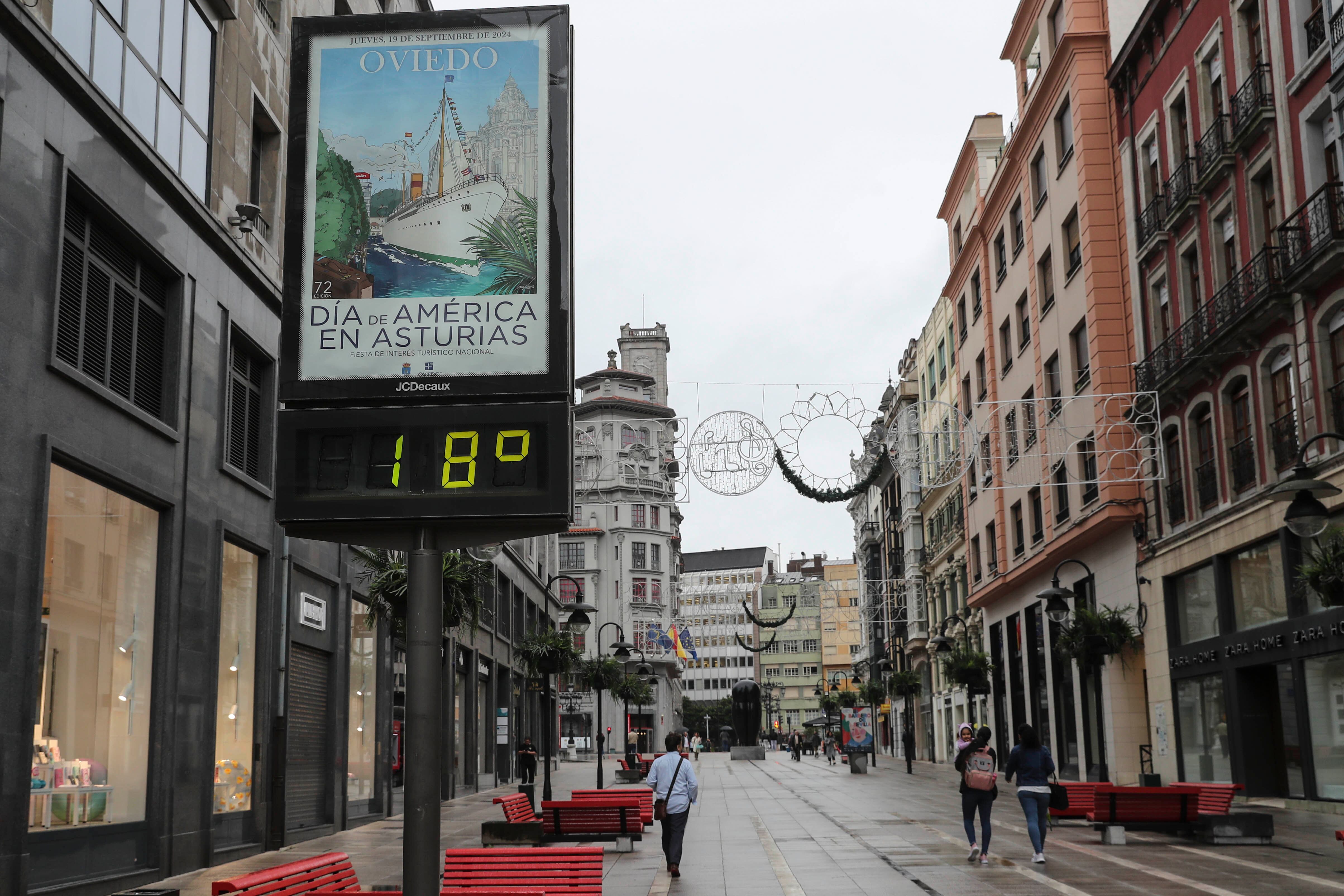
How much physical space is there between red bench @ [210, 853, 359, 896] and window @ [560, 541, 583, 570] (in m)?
106

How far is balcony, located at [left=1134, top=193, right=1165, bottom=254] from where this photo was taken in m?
32.8

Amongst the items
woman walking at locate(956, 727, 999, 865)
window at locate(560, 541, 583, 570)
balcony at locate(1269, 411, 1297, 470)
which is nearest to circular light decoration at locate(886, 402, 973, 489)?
balcony at locate(1269, 411, 1297, 470)

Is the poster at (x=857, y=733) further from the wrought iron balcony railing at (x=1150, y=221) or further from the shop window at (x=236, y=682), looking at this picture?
the shop window at (x=236, y=682)

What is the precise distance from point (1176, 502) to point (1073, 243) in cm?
1037

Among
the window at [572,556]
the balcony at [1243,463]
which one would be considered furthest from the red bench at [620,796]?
the window at [572,556]

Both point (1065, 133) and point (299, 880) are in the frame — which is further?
point (1065, 133)

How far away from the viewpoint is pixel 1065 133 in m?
40.3

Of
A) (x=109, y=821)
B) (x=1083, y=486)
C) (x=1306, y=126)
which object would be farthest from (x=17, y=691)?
(x=1083, y=486)

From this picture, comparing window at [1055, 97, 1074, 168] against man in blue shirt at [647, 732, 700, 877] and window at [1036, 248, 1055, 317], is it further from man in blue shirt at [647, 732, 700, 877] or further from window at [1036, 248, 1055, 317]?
man in blue shirt at [647, 732, 700, 877]

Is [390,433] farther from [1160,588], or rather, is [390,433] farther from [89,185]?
[1160,588]

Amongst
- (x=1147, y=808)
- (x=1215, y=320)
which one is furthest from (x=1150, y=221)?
(x=1147, y=808)

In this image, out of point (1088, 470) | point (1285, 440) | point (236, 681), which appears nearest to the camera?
point (236, 681)

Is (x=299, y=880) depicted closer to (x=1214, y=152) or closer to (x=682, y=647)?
(x=1214, y=152)

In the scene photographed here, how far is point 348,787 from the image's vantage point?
26703 millimetres
